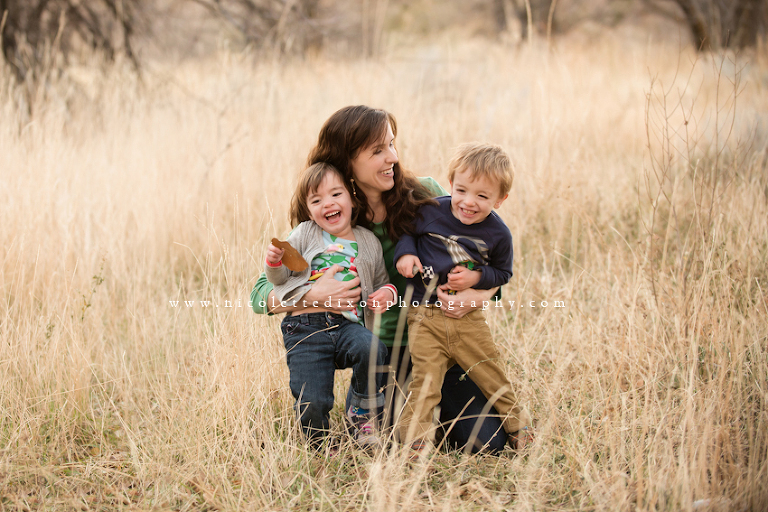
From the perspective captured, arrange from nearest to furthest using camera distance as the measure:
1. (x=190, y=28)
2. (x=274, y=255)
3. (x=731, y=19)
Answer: (x=274, y=255) → (x=190, y=28) → (x=731, y=19)

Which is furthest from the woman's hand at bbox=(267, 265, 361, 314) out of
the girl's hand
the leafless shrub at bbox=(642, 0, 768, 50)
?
the leafless shrub at bbox=(642, 0, 768, 50)

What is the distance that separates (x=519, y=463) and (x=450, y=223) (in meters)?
0.95

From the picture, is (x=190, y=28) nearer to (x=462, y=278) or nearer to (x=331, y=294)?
(x=331, y=294)

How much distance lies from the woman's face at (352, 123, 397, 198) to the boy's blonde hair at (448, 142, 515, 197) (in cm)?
26

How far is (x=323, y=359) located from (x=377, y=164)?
0.80 m

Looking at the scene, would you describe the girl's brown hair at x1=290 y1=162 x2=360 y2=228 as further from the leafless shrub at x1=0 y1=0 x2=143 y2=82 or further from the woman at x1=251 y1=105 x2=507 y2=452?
the leafless shrub at x1=0 y1=0 x2=143 y2=82

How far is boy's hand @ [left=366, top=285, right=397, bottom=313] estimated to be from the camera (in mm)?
2066

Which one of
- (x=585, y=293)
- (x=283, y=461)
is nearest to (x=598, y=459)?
(x=283, y=461)

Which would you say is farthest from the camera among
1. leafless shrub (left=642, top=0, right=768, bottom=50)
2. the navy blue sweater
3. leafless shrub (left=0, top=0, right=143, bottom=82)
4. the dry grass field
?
leafless shrub (left=642, top=0, right=768, bottom=50)

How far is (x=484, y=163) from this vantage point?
2035mm

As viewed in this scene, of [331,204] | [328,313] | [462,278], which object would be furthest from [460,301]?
[331,204]

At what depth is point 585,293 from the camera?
11.2 feet

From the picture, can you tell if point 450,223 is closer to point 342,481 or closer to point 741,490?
point 342,481

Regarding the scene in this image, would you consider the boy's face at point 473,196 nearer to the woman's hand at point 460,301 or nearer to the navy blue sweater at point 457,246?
the navy blue sweater at point 457,246
